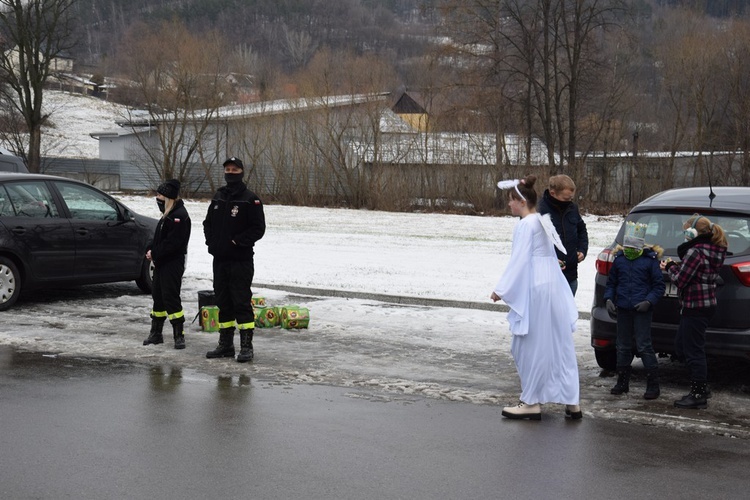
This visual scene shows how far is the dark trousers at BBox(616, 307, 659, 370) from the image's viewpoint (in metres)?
8.27

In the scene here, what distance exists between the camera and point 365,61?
53.4 m

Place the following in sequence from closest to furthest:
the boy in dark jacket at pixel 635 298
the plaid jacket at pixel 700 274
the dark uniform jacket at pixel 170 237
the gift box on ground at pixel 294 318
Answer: the plaid jacket at pixel 700 274
the boy in dark jacket at pixel 635 298
the dark uniform jacket at pixel 170 237
the gift box on ground at pixel 294 318

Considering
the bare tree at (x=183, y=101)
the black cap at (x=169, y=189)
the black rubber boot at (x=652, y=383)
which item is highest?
the bare tree at (x=183, y=101)

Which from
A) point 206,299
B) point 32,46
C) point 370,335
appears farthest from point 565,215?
point 32,46

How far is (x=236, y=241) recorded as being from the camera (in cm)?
940

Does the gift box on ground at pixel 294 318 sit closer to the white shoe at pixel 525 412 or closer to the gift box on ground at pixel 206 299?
the gift box on ground at pixel 206 299

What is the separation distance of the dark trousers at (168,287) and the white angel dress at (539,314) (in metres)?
4.12

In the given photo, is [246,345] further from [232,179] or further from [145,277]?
[145,277]

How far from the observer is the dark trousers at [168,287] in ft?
33.4

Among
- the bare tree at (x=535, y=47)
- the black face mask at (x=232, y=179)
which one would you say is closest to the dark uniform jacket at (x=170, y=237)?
the black face mask at (x=232, y=179)

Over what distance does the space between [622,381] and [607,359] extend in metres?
0.85

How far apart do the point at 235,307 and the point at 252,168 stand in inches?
1635

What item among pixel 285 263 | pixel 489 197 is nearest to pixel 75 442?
pixel 285 263

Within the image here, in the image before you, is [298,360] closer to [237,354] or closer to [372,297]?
[237,354]
